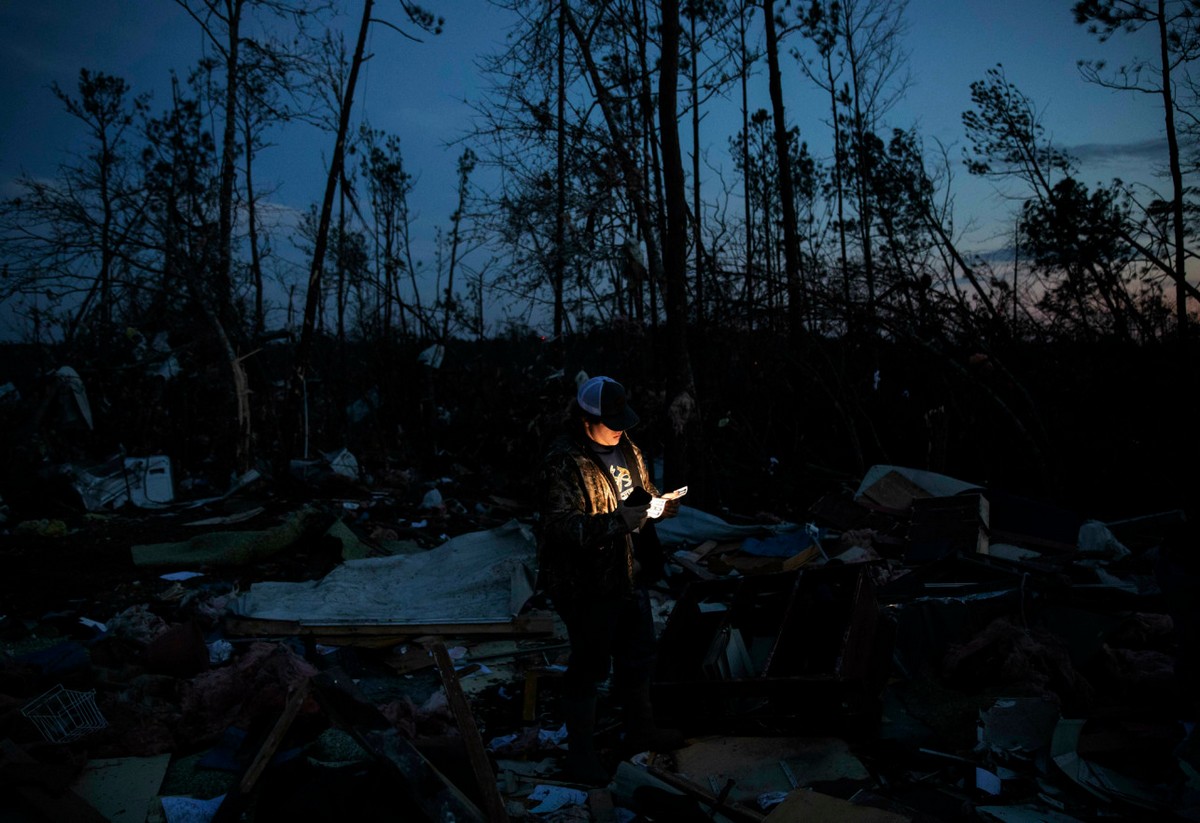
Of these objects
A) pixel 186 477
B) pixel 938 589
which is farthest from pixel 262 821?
pixel 186 477

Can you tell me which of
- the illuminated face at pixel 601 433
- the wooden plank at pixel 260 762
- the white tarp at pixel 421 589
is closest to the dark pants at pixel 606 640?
the illuminated face at pixel 601 433

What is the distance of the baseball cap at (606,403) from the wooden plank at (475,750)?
1278 millimetres

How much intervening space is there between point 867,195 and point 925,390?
35.0 feet

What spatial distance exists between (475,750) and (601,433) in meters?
1.45

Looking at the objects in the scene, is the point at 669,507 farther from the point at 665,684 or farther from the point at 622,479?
the point at 665,684

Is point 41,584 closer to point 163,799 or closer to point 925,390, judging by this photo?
point 163,799

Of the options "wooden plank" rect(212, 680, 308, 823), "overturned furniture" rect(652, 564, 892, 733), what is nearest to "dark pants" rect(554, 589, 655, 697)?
"overturned furniture" rect(652, 564, 892, 733)

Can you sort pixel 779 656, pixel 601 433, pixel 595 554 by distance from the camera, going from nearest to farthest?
pixel 595 554, pixel 601 433, pixel 779 656

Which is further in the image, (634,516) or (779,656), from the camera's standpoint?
(779,656)

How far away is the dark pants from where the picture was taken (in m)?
3.47

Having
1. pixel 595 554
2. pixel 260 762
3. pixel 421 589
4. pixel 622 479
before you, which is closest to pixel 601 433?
pixel 622 479

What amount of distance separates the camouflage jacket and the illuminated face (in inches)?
2.0

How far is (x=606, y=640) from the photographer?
3.50 metres

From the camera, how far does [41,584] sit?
21.2ft
